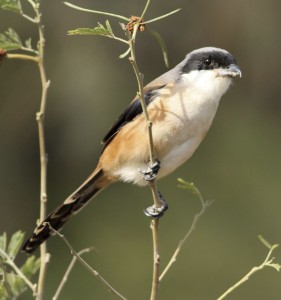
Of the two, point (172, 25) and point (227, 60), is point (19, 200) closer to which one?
point (172, 25)

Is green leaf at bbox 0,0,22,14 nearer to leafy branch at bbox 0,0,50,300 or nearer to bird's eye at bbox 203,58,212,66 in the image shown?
leafy branch at bbox 0,0,50,300

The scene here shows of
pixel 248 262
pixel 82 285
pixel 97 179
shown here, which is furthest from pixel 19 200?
pixel 97 179

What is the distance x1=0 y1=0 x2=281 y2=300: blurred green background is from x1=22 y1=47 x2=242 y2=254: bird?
2840mm

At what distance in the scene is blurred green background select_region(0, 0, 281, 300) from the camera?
6.65 m

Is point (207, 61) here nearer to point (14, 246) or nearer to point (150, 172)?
point (150, 172)

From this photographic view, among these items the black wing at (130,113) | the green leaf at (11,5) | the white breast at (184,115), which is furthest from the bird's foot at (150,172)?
the green leaf at (11,5)

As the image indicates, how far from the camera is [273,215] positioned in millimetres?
6926

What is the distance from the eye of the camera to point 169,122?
3.46m

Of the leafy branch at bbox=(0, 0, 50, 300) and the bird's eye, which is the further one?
the bird's eye

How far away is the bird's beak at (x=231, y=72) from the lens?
3.55 meters

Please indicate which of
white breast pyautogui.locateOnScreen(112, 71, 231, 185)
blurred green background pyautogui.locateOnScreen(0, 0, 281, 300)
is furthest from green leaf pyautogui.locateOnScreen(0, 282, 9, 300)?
blurred green background pyautogui.locateOnScreen(0, 0, 281, 300)

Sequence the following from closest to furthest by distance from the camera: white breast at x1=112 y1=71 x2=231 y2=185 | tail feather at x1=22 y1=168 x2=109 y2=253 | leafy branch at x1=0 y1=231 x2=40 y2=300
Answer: leafy branch at x1=0 y1=231 x2=40 y2=300 < white breast at x1=112 y1=71 x2=231 y2=185 < tail feather at x1=22 y1=168 x2=109 y2=253

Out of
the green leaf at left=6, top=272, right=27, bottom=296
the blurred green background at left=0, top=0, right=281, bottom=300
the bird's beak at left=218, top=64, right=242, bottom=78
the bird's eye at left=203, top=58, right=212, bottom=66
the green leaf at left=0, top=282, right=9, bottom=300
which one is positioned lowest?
the blurred green background at left=0, top=0, right=281, bottom=300

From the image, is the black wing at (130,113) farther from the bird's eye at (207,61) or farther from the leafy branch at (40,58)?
the leafy branch at (40,58)
